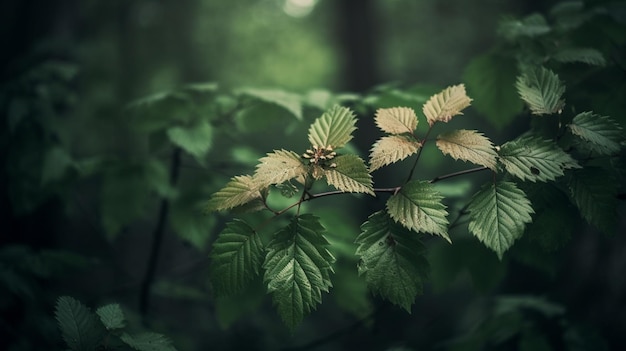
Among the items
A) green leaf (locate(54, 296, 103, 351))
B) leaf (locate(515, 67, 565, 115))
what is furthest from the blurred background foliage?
leaf (locate(515, 67, 565, 115))

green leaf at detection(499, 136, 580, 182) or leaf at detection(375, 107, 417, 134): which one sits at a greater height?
leaf at detection(375, 107, 417, 134)

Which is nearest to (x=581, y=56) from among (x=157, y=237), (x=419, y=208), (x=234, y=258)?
(x=419, y=208)

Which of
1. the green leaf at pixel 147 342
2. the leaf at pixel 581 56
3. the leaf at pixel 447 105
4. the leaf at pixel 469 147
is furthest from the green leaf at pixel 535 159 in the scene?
the green leaf at pixel 147 342

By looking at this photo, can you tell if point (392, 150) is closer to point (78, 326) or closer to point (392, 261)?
point (392, 261)

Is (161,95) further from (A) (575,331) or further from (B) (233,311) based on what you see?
(A) (575,331)

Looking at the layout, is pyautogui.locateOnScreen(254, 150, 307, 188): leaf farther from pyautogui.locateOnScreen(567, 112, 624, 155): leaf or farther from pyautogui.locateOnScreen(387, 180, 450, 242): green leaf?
pyautogui.locateOnScreen(567, 112, 624, 155): leaf
